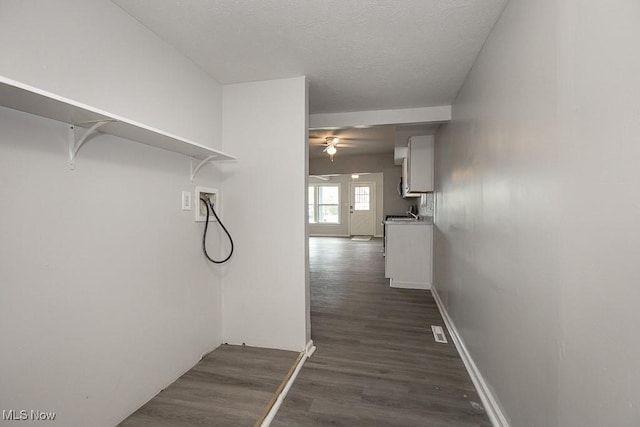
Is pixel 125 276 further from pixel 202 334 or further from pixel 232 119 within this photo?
pixel 232 119

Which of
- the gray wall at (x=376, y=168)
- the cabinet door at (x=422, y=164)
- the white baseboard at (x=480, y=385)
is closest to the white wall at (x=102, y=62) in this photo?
the white baseboard at (x=480, y=385)

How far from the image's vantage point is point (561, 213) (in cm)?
95

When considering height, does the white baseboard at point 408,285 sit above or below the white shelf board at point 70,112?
below

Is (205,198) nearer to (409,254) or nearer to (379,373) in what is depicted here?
(379,373)

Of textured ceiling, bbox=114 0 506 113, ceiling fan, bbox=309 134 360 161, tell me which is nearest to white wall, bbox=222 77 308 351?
textured ceiling, bbox=114 0 506 113

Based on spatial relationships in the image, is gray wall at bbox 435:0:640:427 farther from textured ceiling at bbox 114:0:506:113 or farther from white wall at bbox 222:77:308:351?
white wall at bbox 222:77:308:351

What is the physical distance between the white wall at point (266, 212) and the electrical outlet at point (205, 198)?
93 millimetres

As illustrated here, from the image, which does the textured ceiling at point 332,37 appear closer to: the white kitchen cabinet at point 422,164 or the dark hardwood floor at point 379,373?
the white kitchen cabinet at point 422,164

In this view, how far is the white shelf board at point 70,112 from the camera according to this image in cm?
88

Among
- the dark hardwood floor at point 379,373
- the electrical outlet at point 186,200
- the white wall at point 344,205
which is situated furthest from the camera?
the white wall at point 344,205

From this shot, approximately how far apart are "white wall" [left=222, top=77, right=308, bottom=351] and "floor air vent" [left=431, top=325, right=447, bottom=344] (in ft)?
4.09

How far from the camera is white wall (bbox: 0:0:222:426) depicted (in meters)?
1.07

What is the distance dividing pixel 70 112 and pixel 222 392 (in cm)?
171

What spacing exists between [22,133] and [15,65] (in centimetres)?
25
